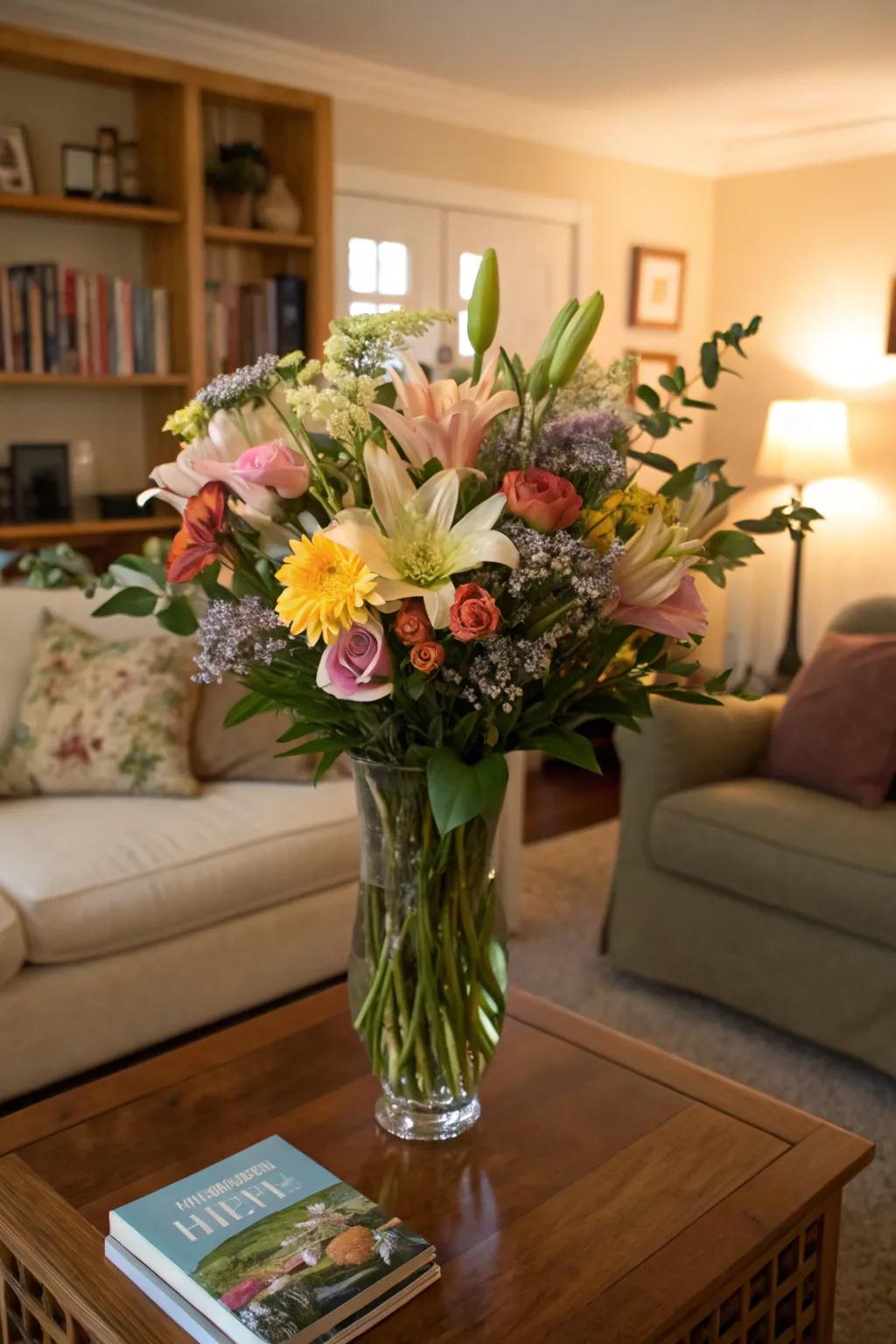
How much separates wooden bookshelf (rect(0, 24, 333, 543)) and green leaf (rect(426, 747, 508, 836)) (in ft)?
7.93

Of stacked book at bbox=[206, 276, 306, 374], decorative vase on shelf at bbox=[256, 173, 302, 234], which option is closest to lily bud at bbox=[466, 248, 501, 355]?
stacked book at bbox=[206, 276, 306, 374]

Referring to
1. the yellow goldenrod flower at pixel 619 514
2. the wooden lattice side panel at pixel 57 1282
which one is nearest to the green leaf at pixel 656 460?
the yellow goldenrod flower at pixel 619 514

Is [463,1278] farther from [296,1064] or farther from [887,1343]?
[887,1343]

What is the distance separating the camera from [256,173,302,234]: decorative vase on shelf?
3.68 m

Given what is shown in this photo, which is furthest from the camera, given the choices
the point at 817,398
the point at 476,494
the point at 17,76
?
the point at 817,398

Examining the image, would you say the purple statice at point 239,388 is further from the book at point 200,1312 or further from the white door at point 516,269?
the white door at point 516,269

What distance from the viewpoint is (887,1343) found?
1.73 m

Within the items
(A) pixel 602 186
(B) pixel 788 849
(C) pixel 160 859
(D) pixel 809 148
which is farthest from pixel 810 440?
(C) pixel 160 859

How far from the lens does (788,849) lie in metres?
2.52

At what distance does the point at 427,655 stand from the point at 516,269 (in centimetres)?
367

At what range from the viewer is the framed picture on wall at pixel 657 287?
4.78m

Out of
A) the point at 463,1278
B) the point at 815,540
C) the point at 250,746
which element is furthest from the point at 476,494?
the point at 815,540

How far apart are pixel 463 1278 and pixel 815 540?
4.00 metres

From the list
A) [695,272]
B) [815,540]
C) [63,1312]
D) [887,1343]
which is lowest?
[887,1343]
